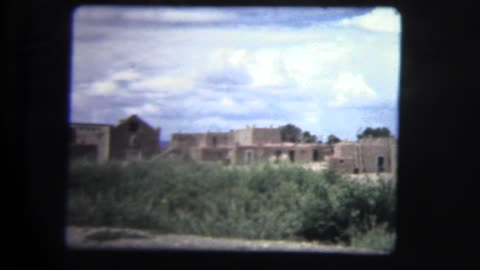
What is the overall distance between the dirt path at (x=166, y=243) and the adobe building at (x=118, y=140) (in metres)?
1.15

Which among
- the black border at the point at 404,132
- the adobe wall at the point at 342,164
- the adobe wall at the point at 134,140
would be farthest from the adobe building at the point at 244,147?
the black border at the point at 404,132

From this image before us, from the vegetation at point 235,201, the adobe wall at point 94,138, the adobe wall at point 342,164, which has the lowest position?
the vegetation at point 235,201

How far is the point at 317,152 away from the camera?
8.29 metres

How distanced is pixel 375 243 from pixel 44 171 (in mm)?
4530

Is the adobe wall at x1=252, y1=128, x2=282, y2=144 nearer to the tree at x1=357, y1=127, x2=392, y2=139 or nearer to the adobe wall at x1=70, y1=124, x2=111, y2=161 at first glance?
the tree at x1=357, y1=127, x2=392, y2=139

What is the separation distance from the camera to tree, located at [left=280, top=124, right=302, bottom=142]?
804 cm

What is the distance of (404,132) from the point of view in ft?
20.9

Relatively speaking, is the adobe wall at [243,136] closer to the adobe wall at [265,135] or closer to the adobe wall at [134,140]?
the adobe wall at [265,135]

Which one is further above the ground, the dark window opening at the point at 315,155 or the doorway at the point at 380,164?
the dark window opening at the point at 315,155

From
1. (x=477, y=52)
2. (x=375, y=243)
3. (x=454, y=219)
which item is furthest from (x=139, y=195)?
(x=477, y=52)

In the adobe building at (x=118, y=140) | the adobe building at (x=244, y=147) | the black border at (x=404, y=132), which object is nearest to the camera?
the black border at (x=404, y=132)

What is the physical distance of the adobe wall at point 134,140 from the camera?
7.83 meters

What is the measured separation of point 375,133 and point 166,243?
11.6 feet

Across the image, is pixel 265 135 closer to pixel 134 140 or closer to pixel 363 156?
pixel 363 156
